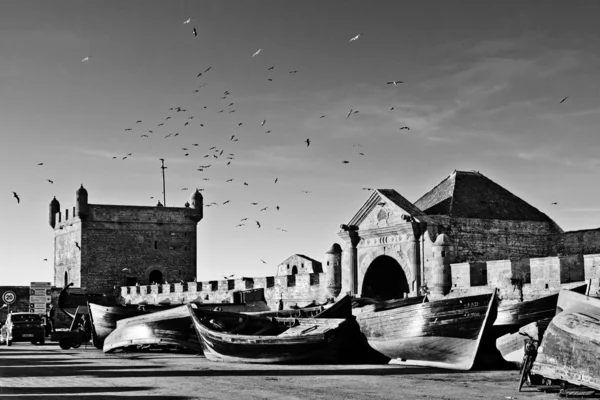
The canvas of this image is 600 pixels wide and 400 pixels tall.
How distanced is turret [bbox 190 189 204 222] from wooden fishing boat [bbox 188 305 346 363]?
134 ft

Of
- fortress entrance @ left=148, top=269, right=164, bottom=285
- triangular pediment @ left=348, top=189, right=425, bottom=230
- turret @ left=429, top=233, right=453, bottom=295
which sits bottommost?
turret @ left=429, top=233, right=453, bottom=295

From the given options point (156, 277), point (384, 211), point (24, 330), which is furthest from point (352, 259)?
point (156, 277)

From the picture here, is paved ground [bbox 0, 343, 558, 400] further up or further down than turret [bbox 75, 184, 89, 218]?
further down

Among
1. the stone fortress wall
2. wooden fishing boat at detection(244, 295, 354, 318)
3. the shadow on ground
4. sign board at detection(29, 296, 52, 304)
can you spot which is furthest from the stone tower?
the shadow on ground

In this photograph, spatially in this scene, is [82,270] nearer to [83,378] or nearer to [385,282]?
[385,282]

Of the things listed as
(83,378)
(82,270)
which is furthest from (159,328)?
(82,270)

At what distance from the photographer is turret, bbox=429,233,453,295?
84.9ft

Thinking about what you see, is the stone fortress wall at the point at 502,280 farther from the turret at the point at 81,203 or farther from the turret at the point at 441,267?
the turret at the point at 81,203

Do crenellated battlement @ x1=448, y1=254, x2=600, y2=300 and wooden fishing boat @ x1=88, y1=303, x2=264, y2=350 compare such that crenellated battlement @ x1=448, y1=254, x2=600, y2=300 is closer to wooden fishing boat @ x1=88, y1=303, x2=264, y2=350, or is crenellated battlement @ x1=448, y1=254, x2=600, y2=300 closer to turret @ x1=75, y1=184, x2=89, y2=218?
wooden fishing boat @ x1=88, y1=303, x2=264, y2=350

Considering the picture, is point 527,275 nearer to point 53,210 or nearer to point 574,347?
point 574,347

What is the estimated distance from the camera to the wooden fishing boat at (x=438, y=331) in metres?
16.9

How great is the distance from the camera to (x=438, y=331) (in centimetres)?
1720

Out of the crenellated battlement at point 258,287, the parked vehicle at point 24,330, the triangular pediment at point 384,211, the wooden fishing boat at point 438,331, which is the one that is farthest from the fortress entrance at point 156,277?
the wooden fishing boat at point 438,331

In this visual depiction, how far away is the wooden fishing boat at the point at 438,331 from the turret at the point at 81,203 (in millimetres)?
42466
